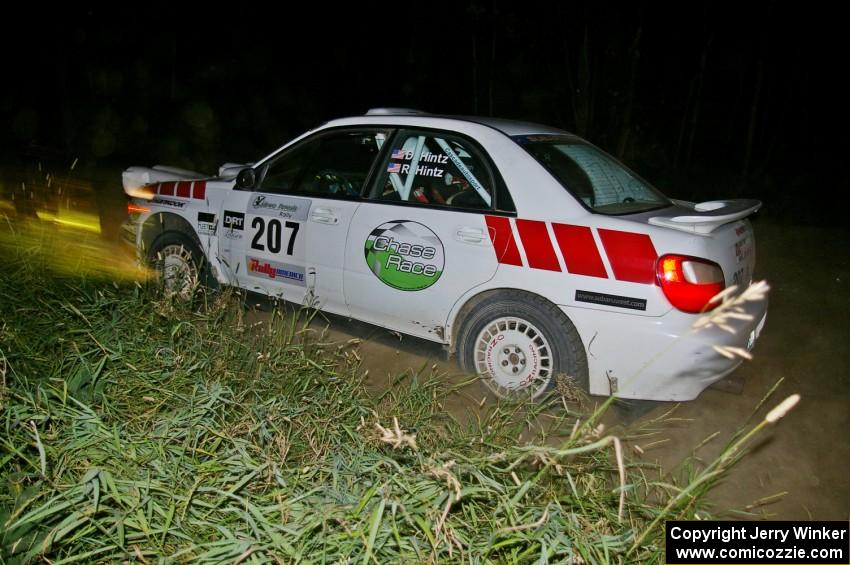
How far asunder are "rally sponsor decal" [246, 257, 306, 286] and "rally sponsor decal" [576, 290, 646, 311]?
1976mm

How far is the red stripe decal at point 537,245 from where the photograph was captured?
404cm

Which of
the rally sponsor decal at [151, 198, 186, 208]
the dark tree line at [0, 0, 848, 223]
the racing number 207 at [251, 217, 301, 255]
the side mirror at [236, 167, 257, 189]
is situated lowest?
the racing number 207 at [251, 217, 301, 255]

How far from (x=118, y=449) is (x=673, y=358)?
103 inches

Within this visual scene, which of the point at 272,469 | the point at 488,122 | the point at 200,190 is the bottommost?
the point at 272,469

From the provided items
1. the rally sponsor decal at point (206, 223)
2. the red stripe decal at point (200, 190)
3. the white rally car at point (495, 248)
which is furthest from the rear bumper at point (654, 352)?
the red stripe decal at point (200, 190)

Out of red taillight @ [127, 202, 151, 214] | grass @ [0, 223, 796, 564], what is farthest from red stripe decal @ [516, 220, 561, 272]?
red taillight @ [127, 202, 151, 214]

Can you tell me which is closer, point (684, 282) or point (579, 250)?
point (684, 282)

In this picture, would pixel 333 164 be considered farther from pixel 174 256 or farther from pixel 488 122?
pixel 174 256

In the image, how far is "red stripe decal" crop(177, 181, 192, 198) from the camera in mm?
5543

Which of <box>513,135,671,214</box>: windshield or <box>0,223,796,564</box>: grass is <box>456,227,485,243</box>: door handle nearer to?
<box>513,135,671,214</box>: windshield

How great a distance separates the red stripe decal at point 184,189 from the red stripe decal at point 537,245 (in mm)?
2713

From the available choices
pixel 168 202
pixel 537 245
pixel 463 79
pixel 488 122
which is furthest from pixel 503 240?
pixel 463 79

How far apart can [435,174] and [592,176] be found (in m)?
0.96

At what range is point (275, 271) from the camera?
5.13 m
